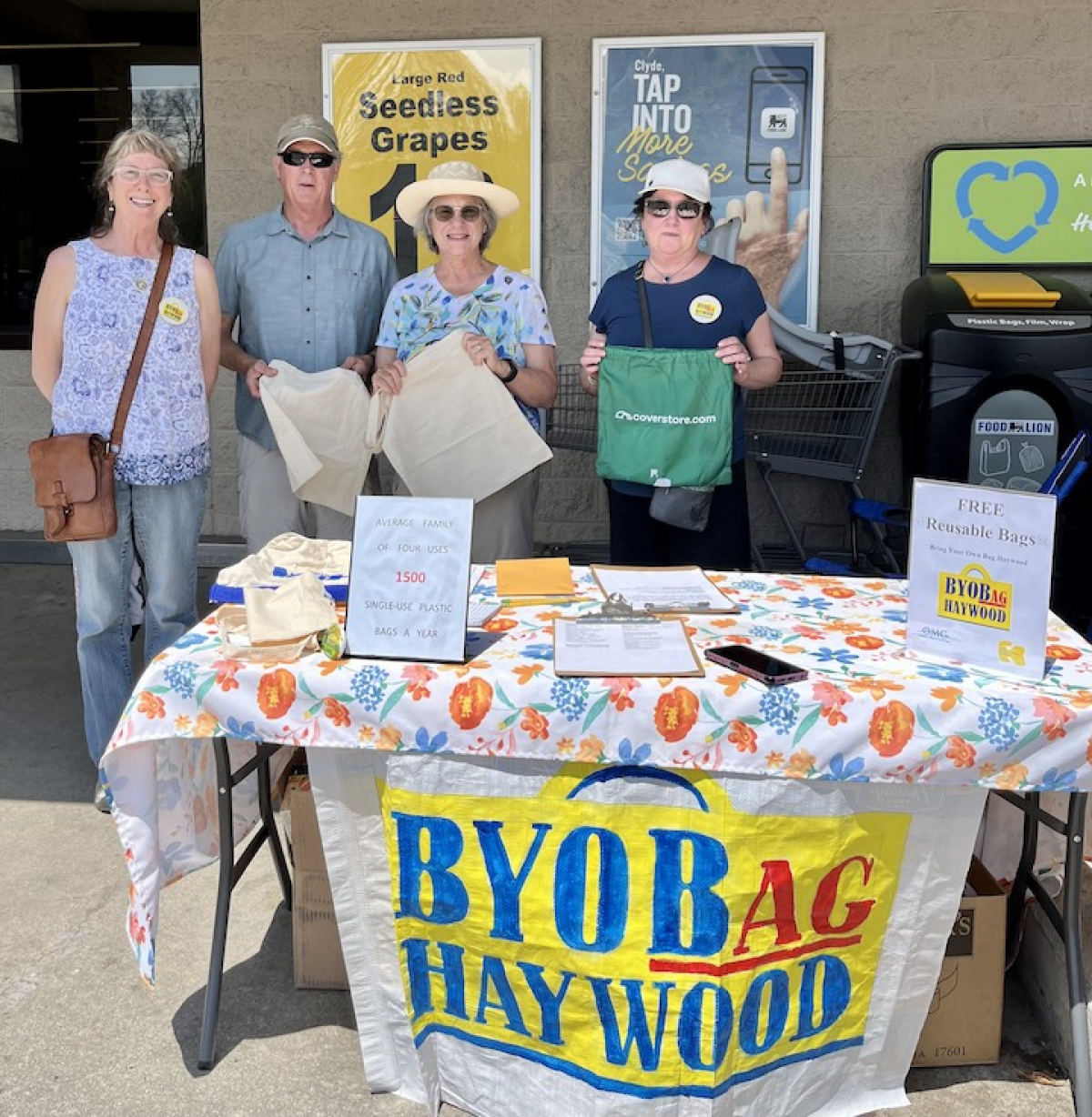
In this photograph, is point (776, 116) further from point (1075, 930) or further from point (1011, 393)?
point (1075, 930)

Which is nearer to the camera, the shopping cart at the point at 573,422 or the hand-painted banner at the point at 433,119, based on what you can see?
the shopping cart at the point at 573,422

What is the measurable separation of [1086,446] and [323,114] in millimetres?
3378

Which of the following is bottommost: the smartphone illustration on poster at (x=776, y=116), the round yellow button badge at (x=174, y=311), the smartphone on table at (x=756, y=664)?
the smartphone on table at (x=756, y=664)

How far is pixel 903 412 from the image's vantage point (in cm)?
496

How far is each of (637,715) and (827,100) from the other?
3.97m

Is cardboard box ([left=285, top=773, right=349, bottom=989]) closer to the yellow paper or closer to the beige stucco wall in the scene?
the yellow paper

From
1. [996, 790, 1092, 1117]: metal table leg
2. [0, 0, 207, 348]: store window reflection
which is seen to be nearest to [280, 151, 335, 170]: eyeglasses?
[996, 790, 1092, 1117]: metal table leg

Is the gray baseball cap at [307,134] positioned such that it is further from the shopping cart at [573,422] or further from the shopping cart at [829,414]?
the shopping cart at [829,414]

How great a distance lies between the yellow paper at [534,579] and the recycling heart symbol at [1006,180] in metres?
3.25

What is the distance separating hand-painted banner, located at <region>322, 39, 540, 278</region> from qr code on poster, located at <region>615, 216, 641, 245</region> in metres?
0.35

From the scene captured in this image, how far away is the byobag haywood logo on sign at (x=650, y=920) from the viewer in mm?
1990

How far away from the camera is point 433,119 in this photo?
5.30 m

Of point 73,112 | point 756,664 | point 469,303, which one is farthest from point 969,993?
point 73,112

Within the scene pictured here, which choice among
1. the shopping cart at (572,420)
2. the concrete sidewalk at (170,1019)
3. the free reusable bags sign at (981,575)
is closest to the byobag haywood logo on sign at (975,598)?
the free reusable bags sign at (981,575)
